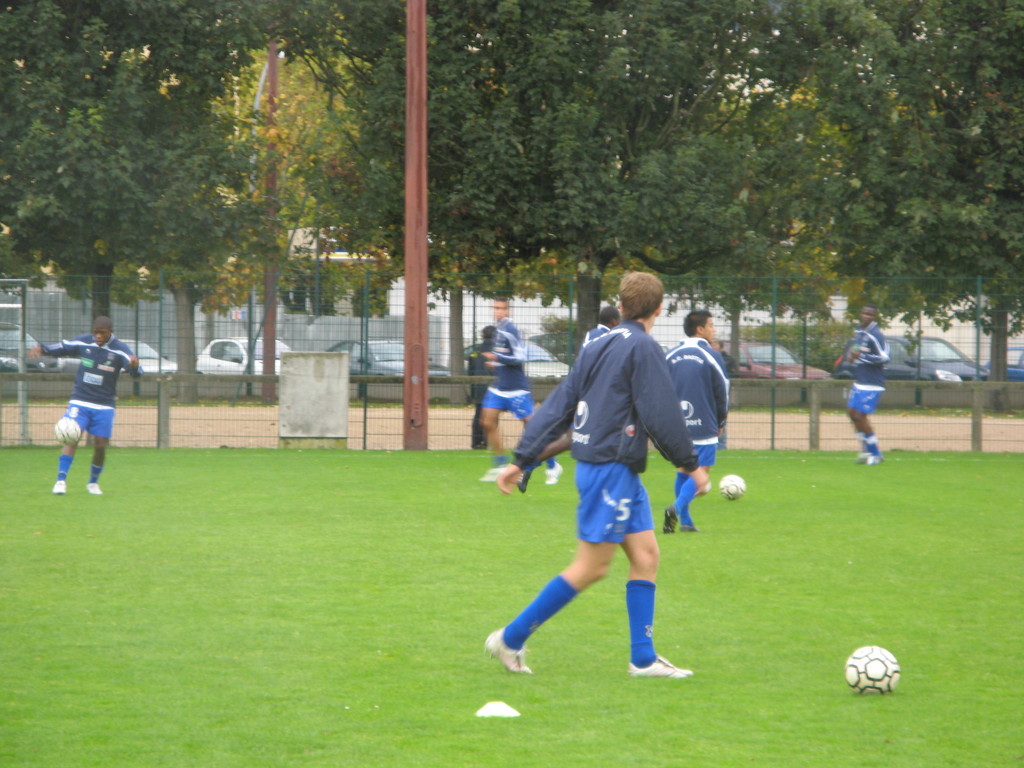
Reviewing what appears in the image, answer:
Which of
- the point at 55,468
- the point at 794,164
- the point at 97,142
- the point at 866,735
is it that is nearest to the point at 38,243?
the point at 97,142

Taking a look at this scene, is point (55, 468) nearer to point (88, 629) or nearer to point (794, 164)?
point (88, 629)

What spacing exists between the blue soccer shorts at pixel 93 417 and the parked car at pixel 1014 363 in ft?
44.3

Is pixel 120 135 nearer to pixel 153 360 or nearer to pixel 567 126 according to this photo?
pixel 153 360

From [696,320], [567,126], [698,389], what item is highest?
[567,126]

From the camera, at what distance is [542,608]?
5805 mm

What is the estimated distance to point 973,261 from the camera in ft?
70.5

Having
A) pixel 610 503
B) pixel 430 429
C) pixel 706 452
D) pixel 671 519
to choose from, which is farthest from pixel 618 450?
pixel 430 429

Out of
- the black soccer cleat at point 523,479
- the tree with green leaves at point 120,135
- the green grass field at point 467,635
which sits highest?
the tree with green leaves at point 120,135

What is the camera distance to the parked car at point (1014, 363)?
62.5 ft

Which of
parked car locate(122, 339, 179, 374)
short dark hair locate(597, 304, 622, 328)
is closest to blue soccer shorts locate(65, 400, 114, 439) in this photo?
short dark hair locate(597, 304, 622, 328)

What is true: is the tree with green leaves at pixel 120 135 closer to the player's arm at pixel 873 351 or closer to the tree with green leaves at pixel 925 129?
the player's arm at pixel 873 351

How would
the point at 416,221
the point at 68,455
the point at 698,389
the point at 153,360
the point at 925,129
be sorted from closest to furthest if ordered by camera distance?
the point at 698,389
the point at 68,455
the point at 416,221
the point at 153,360
the point at 925,129

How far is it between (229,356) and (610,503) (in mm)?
13988

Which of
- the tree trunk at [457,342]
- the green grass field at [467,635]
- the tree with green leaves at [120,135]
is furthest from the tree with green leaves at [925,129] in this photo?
the tree with green leaves at [120,135]
